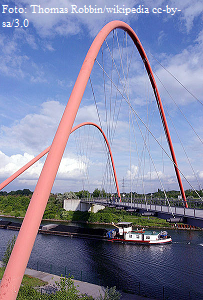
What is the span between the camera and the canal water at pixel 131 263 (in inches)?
884

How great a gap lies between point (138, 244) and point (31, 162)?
27.6m

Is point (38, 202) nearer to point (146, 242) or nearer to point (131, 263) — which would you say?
point (131, 263)

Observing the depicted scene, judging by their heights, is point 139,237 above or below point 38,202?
below

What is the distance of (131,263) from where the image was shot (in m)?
30.5

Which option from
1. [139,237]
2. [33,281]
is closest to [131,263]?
[139,237]

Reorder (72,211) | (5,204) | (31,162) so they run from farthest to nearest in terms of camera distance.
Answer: (5,204), (72,211), (31,162)

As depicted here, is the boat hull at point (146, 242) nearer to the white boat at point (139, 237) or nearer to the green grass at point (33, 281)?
the white boat at point (139, 237)

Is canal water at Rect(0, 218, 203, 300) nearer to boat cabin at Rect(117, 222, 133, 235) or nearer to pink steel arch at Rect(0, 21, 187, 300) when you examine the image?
boat cabin at Rect(117, 222, 133, 235)

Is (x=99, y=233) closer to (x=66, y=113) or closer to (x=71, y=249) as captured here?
(x=71, y=249)

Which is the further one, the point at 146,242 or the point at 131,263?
the point at 146,242

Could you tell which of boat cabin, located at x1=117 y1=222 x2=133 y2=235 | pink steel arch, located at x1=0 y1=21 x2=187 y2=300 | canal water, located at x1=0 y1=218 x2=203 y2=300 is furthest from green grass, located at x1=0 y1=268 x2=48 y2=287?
boat cabin, located at x1=117 y1=222 x2=133 y2=235

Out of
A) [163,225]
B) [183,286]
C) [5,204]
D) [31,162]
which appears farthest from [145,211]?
[5,204]

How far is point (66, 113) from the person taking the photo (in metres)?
7.38

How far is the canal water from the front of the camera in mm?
22452
